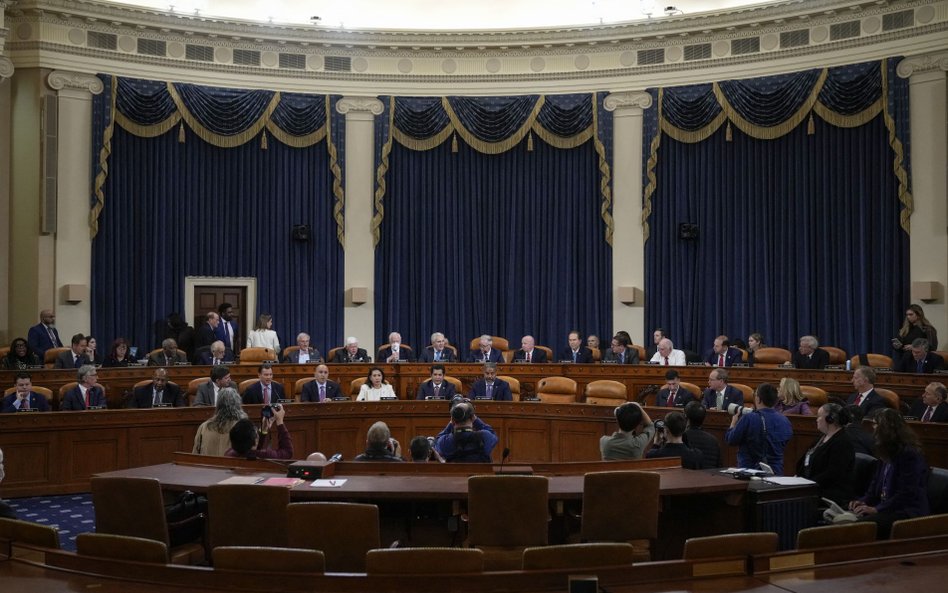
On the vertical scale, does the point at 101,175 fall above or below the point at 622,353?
above

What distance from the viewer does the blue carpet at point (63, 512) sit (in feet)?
25.7

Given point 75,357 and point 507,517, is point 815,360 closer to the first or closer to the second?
point 507,517

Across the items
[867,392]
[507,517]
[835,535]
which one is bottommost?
[507,517]

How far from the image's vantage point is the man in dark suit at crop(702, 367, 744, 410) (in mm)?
9484

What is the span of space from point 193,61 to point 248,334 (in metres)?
4.43

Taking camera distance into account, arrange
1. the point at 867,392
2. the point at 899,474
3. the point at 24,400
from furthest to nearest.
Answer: the point at 24,400 < the point at 867,392 < the point at 899,474

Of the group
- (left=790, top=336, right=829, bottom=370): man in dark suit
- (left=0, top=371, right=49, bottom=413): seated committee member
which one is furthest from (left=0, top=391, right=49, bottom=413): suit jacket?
(left=790, top=336, right=829, bottom=370): man in dark suit

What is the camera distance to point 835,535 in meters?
4.32

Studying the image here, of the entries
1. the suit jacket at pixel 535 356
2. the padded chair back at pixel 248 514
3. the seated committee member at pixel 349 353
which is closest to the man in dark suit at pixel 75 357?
the seated committee member at pixel 349 353

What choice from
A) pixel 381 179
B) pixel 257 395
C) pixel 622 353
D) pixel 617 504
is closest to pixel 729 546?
pixel 617 504

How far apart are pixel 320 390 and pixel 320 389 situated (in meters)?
0.01

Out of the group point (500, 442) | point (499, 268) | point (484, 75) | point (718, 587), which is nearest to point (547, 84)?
point (484, 75)

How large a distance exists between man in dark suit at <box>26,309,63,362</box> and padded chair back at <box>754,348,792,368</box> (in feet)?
31.7

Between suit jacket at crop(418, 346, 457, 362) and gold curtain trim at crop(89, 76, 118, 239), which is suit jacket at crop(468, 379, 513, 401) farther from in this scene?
gold curtain trim at crop(89, 76, 118, 239)
